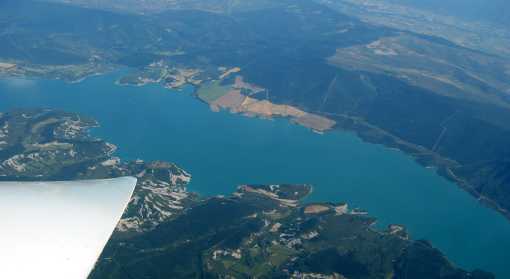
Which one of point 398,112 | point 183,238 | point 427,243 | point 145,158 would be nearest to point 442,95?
point 398,112

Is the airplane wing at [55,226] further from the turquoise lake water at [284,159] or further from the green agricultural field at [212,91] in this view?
the green agricultural field at [212,91]

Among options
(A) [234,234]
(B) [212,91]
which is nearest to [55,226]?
(A) [234,234]

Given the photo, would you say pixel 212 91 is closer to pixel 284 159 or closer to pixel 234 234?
pixel 284 159

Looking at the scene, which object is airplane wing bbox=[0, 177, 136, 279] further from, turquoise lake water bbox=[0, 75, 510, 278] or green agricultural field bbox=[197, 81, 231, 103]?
green agricultural field bbox=[197, 81, 231, 103]

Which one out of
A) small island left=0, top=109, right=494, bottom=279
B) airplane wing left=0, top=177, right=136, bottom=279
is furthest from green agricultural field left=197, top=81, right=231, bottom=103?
airplane wing left=0, top=177, right=136, bottom=279

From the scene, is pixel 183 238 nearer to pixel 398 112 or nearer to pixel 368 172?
pixel 368 172

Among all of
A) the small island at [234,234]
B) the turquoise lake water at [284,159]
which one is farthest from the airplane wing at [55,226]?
the turquoise lake water at [284,159]
